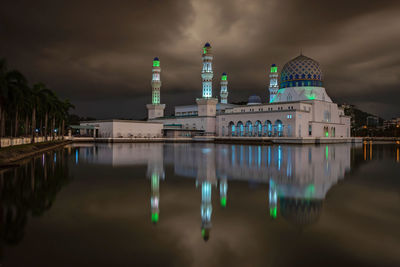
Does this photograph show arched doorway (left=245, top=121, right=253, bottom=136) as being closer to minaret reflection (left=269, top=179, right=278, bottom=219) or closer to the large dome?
the large dome

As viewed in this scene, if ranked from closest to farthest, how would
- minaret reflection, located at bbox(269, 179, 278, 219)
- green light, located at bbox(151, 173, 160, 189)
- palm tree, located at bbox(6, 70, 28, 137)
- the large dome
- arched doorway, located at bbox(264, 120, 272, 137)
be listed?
minaret reflection, located at bbox(269, 179, 278, 219) → green light, located at bbox(151, 173, 160, 189) → palm tree, located at bbox(6, 70, 28, 137) → arched doorway, located at bbox(264, 120, 272, 137) → the large dome

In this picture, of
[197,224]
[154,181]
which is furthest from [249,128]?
[197,224]

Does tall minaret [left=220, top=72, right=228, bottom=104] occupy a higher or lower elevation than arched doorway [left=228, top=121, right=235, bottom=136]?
higher

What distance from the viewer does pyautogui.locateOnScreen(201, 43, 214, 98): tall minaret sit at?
211 ft

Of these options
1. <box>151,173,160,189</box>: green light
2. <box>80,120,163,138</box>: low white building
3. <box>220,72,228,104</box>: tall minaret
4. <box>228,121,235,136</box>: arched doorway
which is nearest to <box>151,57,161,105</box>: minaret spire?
<box>80,120,163,138</box>: low white building

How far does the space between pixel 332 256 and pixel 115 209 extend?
13.9ft

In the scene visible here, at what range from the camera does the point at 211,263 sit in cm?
411

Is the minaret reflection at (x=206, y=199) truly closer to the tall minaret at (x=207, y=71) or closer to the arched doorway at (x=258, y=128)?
the arched doorway at (x=258, y=128)

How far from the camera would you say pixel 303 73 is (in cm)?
5944

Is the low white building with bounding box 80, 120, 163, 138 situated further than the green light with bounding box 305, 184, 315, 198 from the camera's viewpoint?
Yes

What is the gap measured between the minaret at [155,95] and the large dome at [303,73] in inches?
1139

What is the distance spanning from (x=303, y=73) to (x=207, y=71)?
18.6 meters

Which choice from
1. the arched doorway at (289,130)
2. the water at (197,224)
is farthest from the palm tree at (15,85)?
the arched doorway at (289,130)

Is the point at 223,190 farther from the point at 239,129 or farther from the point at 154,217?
the point at 239,129
